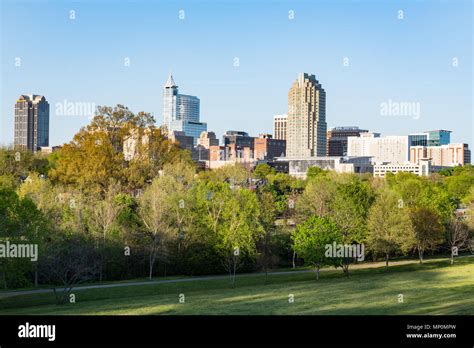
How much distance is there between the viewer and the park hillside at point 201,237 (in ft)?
112

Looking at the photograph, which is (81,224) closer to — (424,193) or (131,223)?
(131,223)

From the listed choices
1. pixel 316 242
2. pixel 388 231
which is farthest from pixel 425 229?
pixel 316 242

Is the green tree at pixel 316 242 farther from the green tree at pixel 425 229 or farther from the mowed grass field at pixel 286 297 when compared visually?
the green tree at pixel 425 229

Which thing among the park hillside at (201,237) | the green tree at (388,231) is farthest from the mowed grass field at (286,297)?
the green tree at (388,231)

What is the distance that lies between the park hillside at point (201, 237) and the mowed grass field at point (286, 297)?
113 mm

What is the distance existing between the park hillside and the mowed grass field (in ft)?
0.37

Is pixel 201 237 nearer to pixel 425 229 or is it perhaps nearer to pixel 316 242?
pixel 316 242

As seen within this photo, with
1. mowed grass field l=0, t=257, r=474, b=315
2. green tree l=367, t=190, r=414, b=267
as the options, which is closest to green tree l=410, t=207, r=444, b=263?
green tree l=367, t=190, r=414, b=267

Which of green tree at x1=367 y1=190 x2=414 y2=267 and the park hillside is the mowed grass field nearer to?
the park hillside
